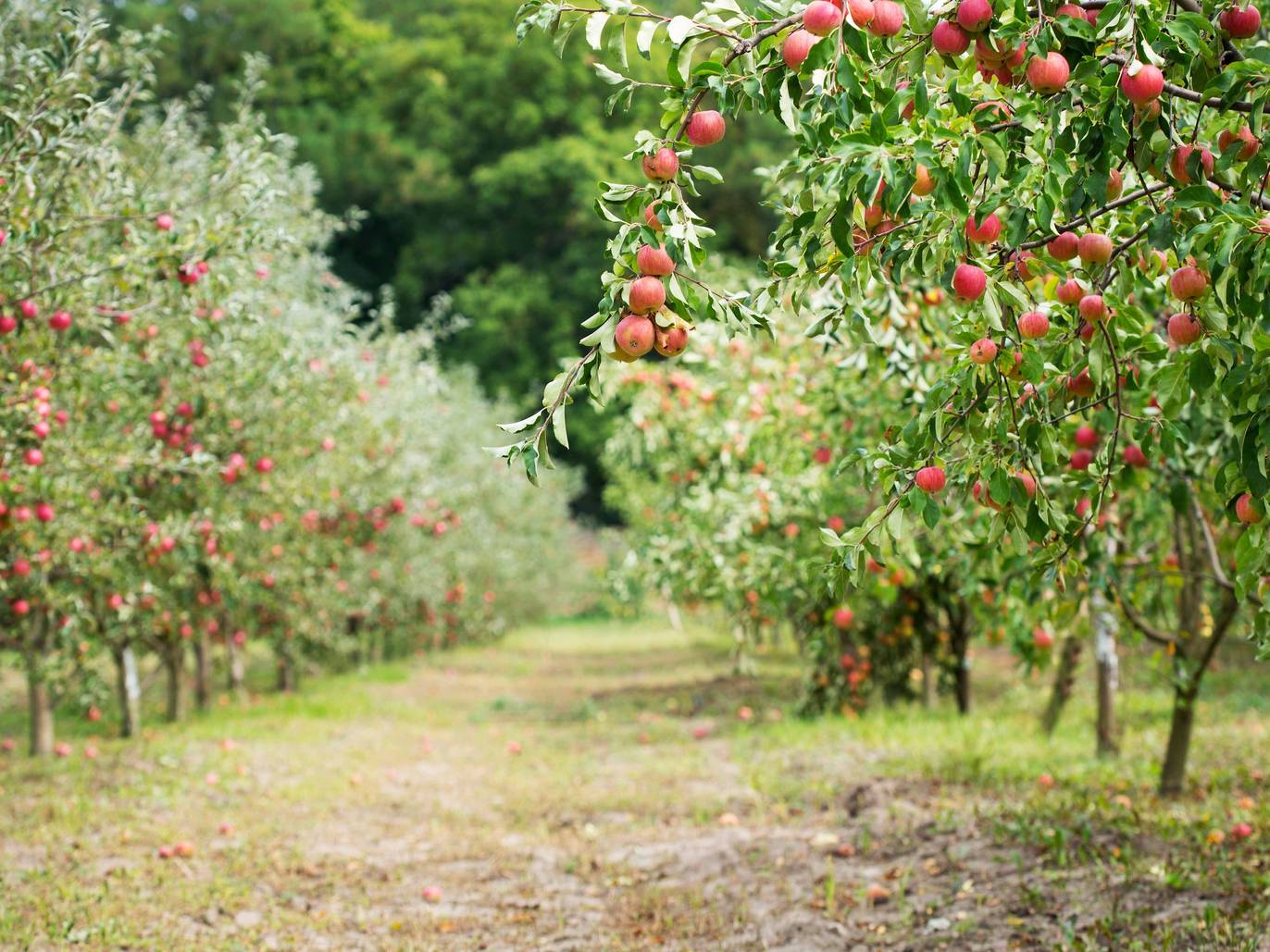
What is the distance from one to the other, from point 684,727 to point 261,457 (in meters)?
5.09

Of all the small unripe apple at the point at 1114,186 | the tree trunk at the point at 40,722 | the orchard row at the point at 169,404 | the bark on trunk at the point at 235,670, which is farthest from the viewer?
the bark on trunk at the point at 235,670

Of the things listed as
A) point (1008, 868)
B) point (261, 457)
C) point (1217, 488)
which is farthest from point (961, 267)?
point (261, 457)

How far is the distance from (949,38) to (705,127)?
0.61 m

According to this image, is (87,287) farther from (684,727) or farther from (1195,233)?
(684,727)

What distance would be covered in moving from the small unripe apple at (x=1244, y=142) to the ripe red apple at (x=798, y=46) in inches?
45.6

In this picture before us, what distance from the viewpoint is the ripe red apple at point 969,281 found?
9.12 ft

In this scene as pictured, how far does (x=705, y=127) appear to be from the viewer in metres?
2.75

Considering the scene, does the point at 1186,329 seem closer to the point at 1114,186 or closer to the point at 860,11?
the point at 1114,186

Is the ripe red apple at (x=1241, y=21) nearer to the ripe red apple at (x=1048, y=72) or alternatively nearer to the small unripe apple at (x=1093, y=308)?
the ripe red apple at (x=1048, y=72)

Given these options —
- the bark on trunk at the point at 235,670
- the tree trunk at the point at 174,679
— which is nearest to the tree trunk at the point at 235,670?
the bark on trunk at the point at 235,670

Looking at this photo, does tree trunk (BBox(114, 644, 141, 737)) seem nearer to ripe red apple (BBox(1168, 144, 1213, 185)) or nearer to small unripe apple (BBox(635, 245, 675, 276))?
small unripe apple (BBox(635, 245, 675, 276))

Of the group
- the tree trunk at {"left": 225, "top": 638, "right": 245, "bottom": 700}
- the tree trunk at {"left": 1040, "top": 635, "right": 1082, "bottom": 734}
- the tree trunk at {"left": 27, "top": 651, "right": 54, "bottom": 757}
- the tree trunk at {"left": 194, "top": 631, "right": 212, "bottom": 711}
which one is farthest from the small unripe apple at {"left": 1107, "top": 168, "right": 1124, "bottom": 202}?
the tree trunk at {"left": 225, "top": 638, "right": 245, "bottom": 700}

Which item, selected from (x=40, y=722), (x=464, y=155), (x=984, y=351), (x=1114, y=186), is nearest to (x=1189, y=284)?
(x=1114, y=186)

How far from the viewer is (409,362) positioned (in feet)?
46.5
